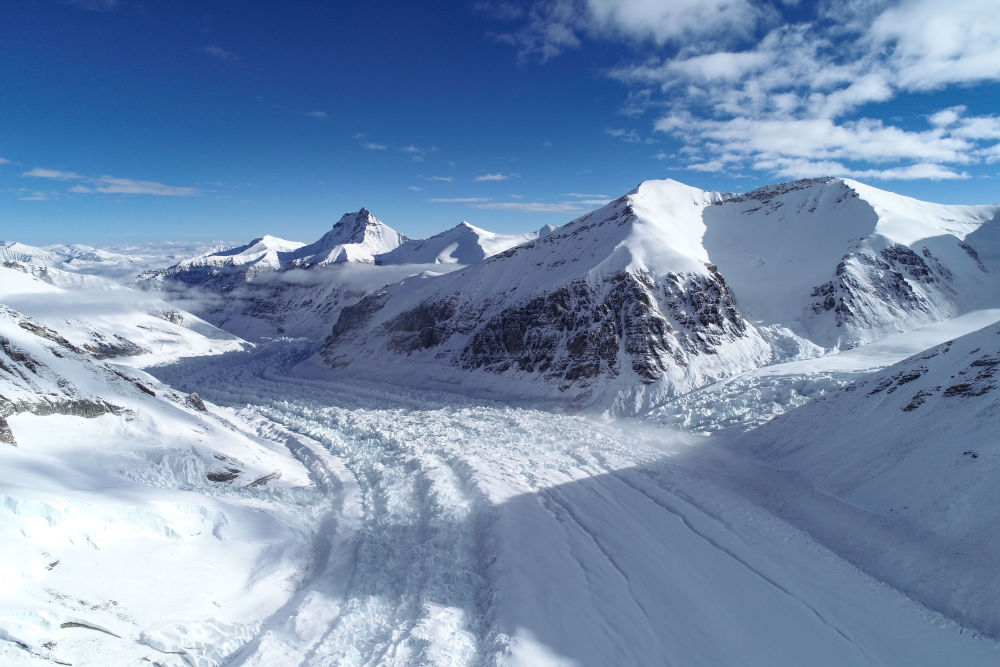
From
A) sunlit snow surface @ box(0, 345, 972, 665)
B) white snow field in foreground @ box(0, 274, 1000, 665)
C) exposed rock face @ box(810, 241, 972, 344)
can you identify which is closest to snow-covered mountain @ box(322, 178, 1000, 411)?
exposed rock face @ box(810, 241, 972, 344)

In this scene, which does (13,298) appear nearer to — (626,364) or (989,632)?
(626,364)

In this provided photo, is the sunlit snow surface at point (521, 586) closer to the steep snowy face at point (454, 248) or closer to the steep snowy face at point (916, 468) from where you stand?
the steep snowy face at point (916, 468)

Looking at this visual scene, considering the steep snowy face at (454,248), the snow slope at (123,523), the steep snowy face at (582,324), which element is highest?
the steep snowy face at (454,248)

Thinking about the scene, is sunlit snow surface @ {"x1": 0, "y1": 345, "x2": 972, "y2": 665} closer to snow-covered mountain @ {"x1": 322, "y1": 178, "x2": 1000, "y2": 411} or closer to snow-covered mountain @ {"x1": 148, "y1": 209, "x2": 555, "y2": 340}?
snow-covered mountain @ {"x1": 322, "y1": 178, "x2": 1000, "y2": 411}

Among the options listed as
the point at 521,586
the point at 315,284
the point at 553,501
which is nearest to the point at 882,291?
the point at 553,501

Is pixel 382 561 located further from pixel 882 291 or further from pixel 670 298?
pixel 882 291

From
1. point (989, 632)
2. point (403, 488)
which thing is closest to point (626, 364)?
point (403, 488)

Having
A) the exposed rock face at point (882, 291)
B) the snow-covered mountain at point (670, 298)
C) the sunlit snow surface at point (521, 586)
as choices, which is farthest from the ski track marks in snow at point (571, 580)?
the exposed rock face at point (882, 291)
